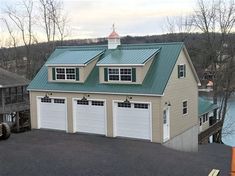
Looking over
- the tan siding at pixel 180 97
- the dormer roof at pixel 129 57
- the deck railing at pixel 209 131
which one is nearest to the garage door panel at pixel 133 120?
the tan siding at pixel 180 97

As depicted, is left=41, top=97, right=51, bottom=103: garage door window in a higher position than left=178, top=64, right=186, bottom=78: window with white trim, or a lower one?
lower

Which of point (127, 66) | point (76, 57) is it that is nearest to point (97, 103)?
point (127, 66)

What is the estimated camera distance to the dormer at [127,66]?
18.5m

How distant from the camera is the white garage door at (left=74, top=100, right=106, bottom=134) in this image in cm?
1938

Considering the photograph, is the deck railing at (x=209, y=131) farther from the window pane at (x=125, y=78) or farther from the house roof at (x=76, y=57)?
the house roof at (x=76, y=57)

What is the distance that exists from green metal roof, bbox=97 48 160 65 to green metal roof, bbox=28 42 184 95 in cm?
43

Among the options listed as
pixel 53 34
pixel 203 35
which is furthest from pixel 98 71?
pixel 53 34

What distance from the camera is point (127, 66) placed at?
1861 cm

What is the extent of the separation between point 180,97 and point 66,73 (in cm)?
695

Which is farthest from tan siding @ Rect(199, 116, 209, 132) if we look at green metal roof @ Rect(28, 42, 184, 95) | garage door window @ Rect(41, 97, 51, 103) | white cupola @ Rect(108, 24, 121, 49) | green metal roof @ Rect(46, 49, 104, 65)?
garage door window @ Rect(41, 97, 51, 103)

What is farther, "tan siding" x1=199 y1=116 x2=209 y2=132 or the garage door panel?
"tan siding" x1=199 y1=116 x2=209 y2=132

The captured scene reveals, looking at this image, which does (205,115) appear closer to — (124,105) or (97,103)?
(124,105)

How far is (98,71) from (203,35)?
19495 mm

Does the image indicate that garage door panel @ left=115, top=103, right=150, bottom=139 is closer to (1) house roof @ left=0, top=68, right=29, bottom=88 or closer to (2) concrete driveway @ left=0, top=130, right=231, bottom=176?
(2) concrete driveway @ left=0, top=130, right=231, bottom=176
